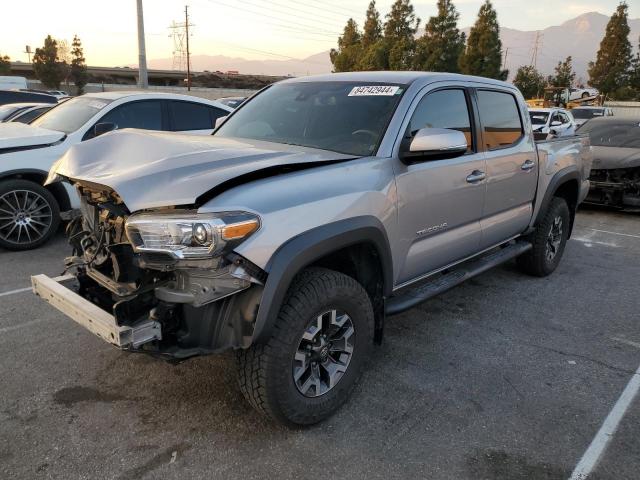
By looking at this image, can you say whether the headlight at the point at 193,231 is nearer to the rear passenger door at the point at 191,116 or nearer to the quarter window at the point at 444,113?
the quarter window at the point at 444,113

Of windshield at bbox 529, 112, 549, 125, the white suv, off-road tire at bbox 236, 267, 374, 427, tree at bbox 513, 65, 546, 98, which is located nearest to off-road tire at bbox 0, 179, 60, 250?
the white suv

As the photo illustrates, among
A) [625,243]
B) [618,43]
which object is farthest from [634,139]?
[618,43]

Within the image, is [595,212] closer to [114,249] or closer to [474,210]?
[474,210]

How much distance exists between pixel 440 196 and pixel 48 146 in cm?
471

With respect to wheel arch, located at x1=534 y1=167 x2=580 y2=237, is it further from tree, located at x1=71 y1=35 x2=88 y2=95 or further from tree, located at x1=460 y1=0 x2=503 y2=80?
tree, located at x1=71 y1=35 x2=88 y2=95

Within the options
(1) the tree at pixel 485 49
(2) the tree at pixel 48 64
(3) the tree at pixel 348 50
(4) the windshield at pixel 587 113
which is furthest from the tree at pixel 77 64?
(4) the windshield at pixel 587 113

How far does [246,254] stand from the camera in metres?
2.38

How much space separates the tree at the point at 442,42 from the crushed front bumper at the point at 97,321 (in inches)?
1447

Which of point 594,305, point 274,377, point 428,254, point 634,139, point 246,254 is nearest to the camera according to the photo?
point 246,254

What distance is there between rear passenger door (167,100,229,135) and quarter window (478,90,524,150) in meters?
3.97

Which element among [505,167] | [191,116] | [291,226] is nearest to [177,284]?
[291,226]

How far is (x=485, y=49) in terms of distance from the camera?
3716 centimetres

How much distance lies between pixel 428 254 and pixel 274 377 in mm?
1500

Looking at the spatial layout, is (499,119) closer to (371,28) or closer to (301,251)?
(301,251)
